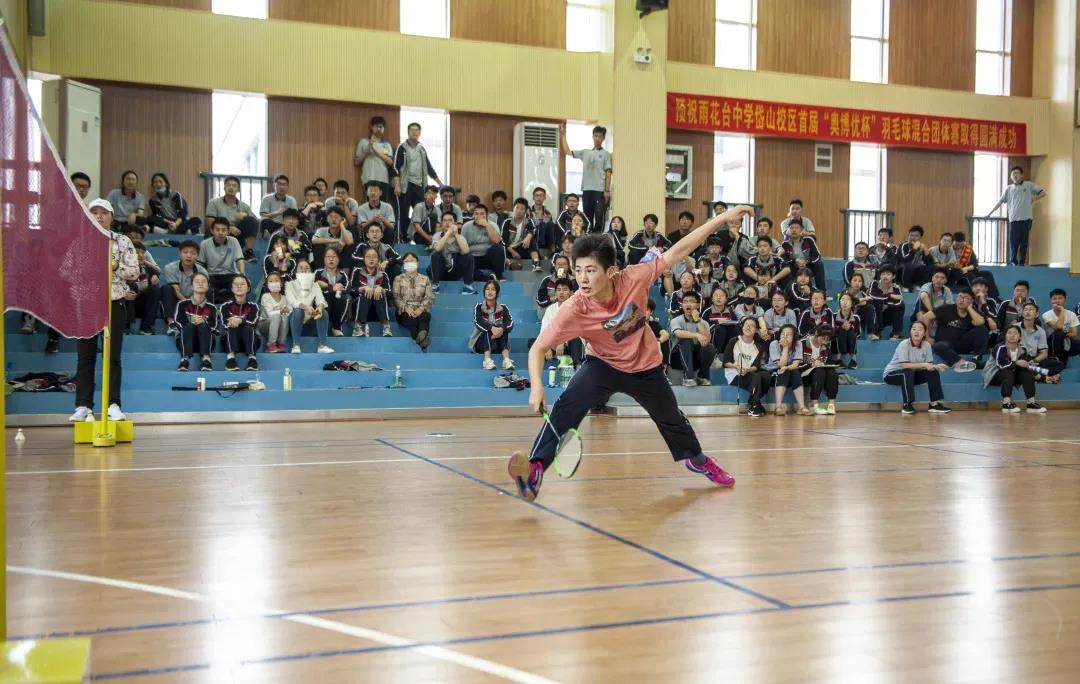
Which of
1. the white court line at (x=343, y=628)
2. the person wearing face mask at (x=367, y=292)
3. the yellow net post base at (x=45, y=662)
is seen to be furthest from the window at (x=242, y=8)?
the yellow net post base at (x=45, y=662)

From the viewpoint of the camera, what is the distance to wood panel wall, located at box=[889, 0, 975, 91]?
22.4 meters

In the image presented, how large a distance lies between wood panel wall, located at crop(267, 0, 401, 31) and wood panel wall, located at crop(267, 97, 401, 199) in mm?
1447

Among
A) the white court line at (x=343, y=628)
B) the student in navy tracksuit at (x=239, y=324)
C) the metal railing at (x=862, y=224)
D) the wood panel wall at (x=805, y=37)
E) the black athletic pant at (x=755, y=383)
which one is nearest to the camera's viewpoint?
the white court line at (x=343, y=628)

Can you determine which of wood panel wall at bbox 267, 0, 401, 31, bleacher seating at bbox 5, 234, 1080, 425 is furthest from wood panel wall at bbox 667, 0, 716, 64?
bleacher seating at bbox 5, 234, 1080, 425

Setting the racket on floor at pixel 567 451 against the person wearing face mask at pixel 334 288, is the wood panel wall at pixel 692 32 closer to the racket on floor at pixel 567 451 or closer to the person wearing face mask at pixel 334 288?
the person wearing face mask at pixel 334 288

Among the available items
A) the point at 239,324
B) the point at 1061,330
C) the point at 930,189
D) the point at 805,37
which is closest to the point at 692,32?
the point at 805,37

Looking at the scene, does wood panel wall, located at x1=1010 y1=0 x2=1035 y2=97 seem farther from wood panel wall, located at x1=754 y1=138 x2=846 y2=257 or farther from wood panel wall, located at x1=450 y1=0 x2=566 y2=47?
wood panel wall, located at x1=450 y1=0 x2=566 y2=47

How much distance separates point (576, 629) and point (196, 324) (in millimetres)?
10537

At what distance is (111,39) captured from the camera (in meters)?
17.5

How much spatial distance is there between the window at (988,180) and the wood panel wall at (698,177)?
6.40 meters

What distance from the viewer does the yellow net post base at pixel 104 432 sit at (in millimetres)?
9242

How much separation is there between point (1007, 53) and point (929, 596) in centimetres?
2222

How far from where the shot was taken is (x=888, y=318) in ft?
56.3

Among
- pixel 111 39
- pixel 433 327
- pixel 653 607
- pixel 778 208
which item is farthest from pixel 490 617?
pixel 778 208
